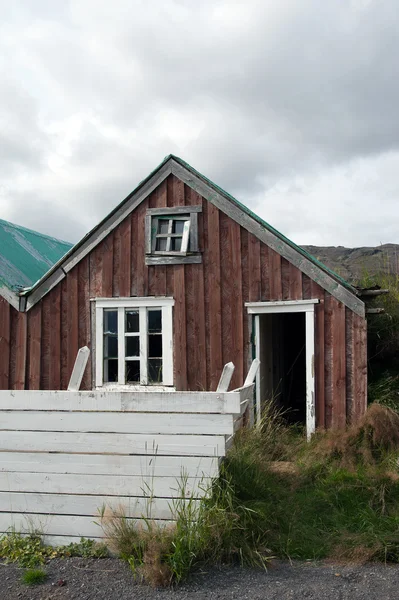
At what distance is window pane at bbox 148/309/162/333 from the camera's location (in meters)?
9.51

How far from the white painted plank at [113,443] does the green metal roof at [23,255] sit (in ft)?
17.7

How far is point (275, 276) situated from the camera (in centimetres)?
890

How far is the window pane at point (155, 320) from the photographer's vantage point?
9.51 m

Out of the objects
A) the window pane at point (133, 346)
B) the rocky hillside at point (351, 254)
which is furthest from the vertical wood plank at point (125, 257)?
the rocky hillside at point (351, 254)

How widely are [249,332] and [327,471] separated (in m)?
2.87

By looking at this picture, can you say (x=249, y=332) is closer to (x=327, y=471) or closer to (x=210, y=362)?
(x=210, y=362)

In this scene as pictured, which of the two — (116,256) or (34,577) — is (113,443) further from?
(116,256)

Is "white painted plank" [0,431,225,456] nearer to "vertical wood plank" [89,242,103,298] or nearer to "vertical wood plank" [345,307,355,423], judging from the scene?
"vertical wood plank" [345,307,355,423]

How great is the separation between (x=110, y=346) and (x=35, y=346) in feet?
4.38

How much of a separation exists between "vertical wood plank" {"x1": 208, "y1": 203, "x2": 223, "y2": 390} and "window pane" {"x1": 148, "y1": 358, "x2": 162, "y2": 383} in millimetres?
903

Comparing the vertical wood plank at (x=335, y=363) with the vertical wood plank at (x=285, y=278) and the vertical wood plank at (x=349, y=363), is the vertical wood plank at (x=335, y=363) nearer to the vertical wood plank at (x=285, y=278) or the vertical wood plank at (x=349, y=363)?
the vertical wood plank at (x=349, y=363)

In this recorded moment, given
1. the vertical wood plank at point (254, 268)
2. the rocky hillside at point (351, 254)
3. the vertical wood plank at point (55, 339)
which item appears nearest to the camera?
the vertical wood plank at point (254, 268)

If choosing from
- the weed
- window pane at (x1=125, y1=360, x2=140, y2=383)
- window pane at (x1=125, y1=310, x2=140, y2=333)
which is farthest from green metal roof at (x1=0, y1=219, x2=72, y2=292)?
the weed

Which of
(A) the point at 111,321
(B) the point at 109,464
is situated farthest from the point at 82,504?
(A) the point at 111,321
